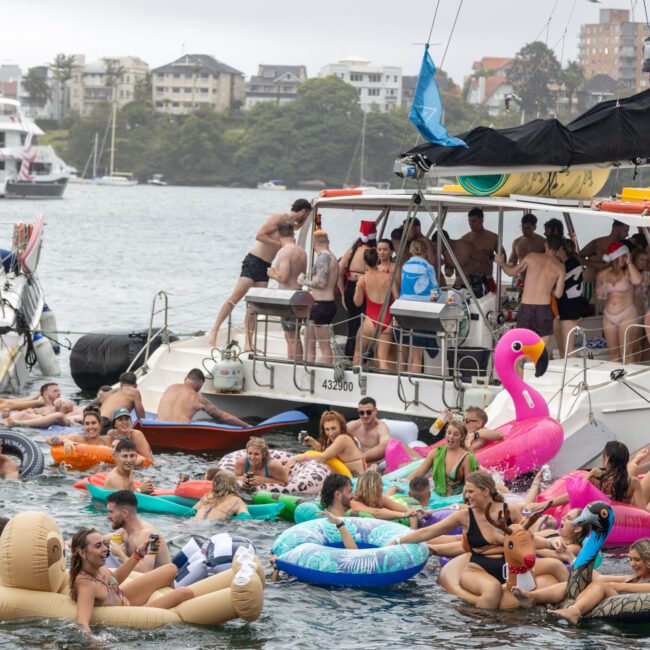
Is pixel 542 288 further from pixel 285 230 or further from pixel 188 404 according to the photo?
pixel 188 404

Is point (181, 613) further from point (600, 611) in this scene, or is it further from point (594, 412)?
point (594, 412)

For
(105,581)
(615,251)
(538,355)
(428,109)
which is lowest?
(105,581)

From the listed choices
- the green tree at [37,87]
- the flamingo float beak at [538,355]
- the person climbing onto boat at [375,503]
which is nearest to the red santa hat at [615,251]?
the flamingo float beak at [538,355]

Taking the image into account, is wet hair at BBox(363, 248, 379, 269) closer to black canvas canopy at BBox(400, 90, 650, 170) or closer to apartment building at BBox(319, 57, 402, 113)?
black canvas canopy at BBox(400, 90, 650, 170)

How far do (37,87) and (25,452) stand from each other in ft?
597

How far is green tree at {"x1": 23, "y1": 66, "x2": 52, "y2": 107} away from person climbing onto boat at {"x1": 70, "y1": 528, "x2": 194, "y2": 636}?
7353 inches

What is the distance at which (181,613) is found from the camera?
1067 centimetres

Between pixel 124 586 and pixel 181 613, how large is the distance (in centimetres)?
51

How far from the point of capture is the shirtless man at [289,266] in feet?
61.7

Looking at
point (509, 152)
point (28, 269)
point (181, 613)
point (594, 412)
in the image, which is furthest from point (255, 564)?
point (28, 269)

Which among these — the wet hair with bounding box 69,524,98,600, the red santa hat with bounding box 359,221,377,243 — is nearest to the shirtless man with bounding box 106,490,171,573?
the wet hair with bounding box 69,524,98,600

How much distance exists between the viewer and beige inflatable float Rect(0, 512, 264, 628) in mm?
10141

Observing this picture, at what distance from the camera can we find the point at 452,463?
14094mm

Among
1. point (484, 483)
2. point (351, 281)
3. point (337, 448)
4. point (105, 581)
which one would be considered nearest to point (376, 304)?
point (351, 281)
